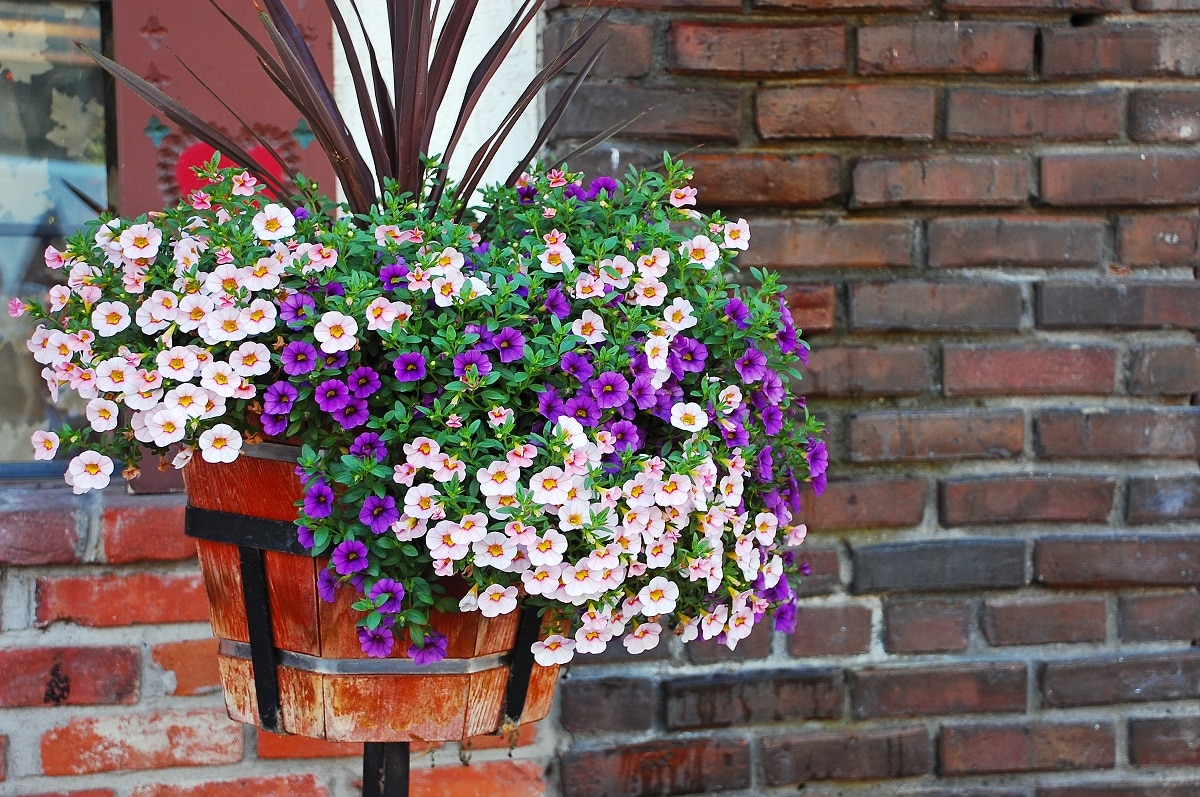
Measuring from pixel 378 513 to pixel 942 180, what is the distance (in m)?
0.98

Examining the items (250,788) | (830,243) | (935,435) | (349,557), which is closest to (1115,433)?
(935,435)

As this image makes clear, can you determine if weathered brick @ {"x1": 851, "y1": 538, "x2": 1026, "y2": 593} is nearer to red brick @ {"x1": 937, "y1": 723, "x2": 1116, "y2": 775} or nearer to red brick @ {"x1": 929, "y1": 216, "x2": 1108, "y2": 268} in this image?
red brick @ {"x1": 937, "y1": 723, "x2": 1116, "y2": 775}

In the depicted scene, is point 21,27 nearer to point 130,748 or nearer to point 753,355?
point 130,748

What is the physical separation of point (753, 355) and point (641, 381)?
119mm

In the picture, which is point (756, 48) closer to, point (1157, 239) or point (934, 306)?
point (934, 306)

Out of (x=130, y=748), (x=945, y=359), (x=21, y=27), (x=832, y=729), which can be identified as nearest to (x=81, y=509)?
(x=130, y=748)

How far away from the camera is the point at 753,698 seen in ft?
4.72

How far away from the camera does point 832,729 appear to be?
1466 mm

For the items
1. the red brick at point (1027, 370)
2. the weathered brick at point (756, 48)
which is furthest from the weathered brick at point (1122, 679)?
the weathered brick at point (756, 48)

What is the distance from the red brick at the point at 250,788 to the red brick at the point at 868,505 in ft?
2.42

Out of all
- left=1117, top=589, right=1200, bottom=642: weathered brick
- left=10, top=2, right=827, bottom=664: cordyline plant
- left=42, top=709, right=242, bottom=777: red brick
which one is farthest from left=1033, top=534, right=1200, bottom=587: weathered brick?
left=42, top=709, right=242, bottom=777: red brick

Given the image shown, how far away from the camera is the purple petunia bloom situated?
0.81 metres

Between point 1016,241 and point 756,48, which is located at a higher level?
point 756,48

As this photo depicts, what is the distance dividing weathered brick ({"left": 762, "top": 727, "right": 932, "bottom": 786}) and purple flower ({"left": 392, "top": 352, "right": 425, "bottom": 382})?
0.87 metres
